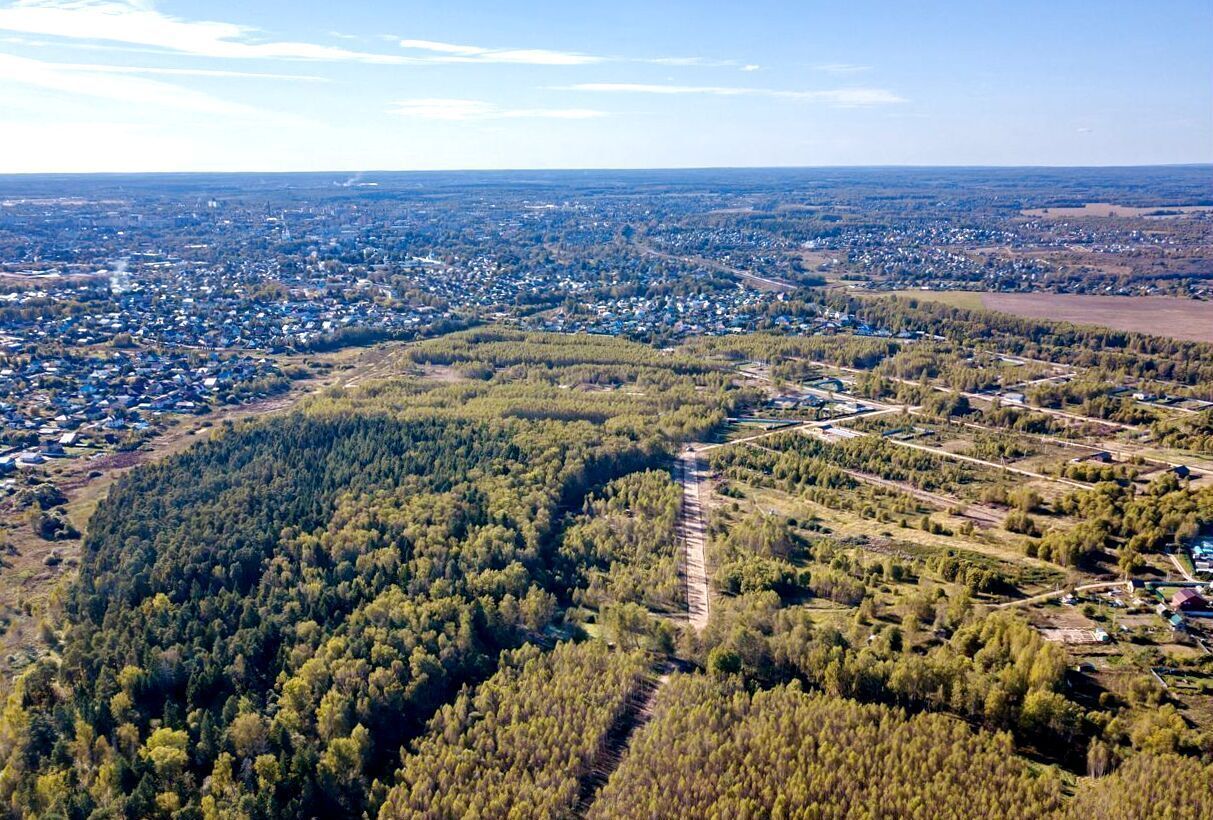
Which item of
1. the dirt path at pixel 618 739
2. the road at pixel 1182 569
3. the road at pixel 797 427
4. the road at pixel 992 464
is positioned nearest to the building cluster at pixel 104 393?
the road at pixel 797 427

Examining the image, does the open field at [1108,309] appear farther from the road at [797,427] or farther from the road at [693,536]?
the road at [693,536]

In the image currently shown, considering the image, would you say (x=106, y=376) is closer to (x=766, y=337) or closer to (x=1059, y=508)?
(x=766, y=337)

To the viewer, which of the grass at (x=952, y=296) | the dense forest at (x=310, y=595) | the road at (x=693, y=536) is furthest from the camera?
the grass at (x=952, y=296)

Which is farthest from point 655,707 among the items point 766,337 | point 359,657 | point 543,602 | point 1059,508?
point 766,337

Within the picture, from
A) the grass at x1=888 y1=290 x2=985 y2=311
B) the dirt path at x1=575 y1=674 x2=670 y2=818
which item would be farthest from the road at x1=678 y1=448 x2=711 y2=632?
the grass at x1=888 y1=290 x2=985 y2=311

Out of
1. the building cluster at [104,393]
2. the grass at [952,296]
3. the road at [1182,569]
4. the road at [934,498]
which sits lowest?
the road at [934,498]

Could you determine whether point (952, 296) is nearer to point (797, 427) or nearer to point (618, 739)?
point (797, 427)
